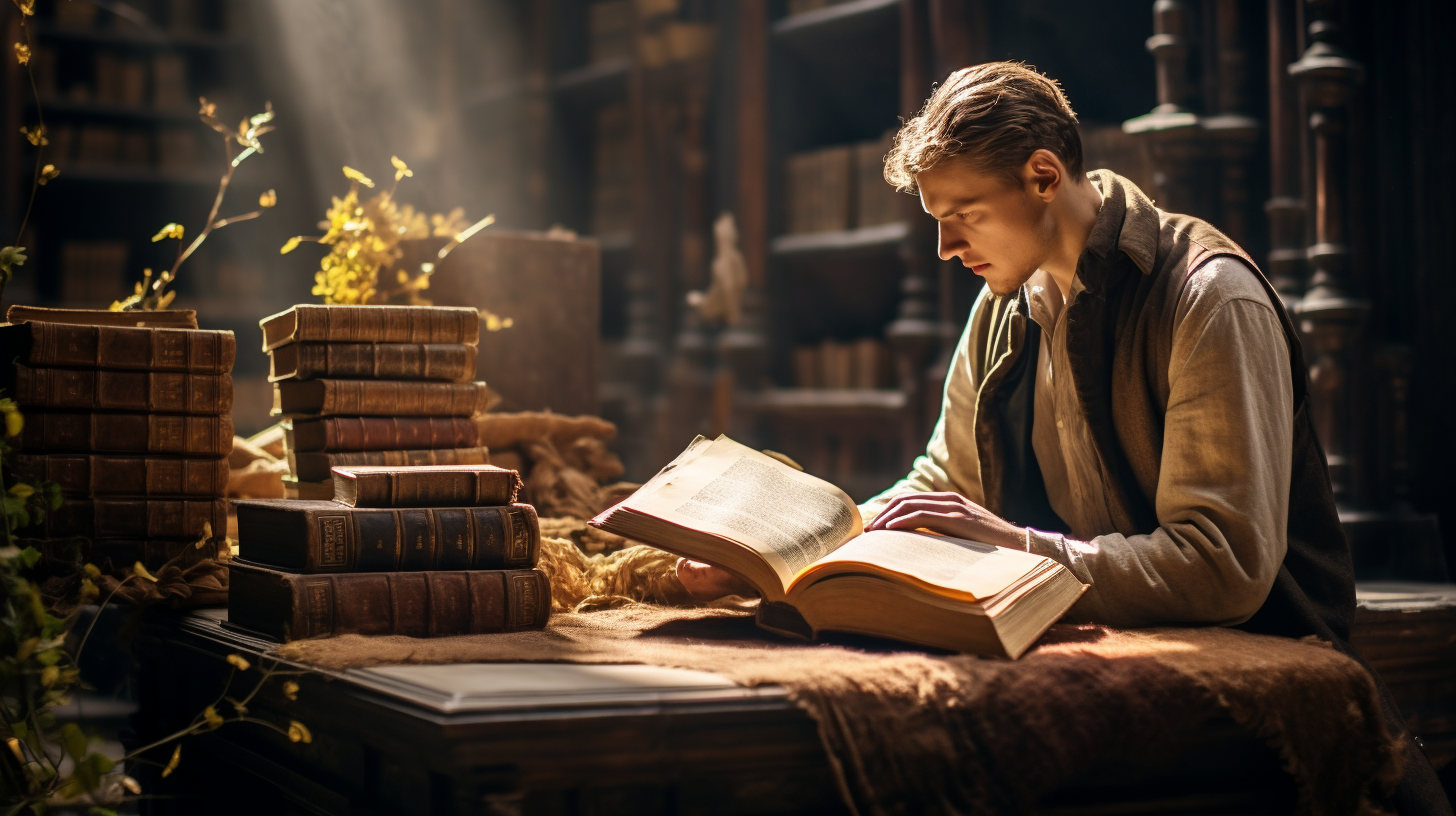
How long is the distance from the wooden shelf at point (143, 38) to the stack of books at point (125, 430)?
169 inches

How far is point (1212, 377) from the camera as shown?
1.51 metres

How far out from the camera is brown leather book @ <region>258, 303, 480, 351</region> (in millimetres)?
1944

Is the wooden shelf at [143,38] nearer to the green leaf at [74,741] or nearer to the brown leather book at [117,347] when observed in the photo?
the brown leather book at [117,347]

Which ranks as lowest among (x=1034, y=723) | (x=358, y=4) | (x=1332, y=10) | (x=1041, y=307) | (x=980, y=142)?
(x=1034, y=723)

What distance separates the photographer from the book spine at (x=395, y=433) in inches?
76.4

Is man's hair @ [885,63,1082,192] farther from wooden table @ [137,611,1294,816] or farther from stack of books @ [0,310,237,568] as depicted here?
stack of books @ [0,310,237,568]

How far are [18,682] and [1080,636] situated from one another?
1.11m

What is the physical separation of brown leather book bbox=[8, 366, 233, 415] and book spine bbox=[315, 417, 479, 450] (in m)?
0.16

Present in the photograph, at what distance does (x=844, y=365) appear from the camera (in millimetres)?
4324

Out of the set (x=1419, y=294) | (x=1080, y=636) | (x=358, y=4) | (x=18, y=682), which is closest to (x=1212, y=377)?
(x=1080, y=636)

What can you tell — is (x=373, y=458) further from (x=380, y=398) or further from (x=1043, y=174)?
(x=1043, y=174)

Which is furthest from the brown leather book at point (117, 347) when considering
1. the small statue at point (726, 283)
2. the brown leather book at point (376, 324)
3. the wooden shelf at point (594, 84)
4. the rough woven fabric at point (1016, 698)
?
the wooden shelf at point (594, 84)

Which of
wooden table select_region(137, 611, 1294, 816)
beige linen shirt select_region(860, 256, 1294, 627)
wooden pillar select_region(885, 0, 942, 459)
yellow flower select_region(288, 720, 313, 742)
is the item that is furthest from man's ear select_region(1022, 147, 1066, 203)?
wooden pillar select_region(885, 0, 942, 459)

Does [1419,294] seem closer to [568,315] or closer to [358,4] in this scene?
[568,315]
